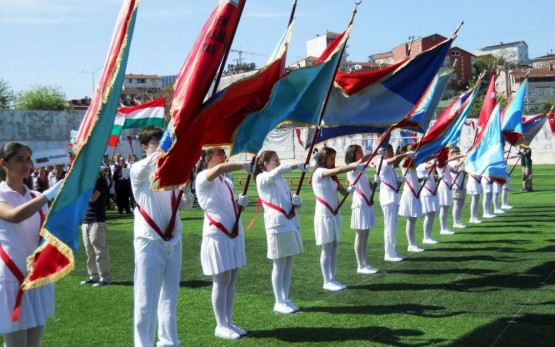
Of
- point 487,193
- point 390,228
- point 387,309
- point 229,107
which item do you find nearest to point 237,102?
point 229,107

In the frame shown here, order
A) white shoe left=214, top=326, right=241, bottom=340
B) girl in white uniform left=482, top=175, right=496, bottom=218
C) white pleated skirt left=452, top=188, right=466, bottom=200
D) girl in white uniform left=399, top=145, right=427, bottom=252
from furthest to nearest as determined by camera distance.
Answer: girl in white uniform left=482, top=175, right=496, bottom=218
white pleated skirt left=452, top=188, right=466, bottom=200
girl in white uniform left=399, top=145, right=427, bottom=252
white shoe left=214, top=326, right=241, bottom=340

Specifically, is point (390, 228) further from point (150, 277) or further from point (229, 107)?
Result: point (150, 277)

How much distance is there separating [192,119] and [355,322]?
3.76m

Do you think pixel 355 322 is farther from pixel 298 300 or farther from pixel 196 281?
pixel 196 281

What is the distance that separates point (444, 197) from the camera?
1784 centimetres

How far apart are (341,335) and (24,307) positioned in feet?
12.9

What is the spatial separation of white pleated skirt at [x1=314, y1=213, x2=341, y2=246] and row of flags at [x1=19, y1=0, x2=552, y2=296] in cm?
140

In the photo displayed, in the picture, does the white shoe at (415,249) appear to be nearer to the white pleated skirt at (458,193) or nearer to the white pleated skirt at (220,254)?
the white pleated skirt at (458,193)

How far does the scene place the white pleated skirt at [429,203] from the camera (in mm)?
15781

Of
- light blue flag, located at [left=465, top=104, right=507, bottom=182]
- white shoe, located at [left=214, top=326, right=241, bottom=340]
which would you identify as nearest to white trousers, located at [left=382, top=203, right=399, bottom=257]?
light blue flag, located at [left=465, top=104, right=507, bottom=182]

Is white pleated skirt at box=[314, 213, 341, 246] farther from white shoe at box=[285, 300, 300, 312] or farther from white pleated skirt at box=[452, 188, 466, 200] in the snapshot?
white pleated skirt at box=[452, 188, 466, 200]

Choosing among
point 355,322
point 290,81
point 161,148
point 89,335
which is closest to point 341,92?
point 290,81

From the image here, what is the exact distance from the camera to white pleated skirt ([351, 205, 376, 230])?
1199 cm

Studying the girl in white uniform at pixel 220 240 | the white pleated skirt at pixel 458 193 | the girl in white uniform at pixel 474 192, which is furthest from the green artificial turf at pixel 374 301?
the girl in white uniform at pixel 474 192
